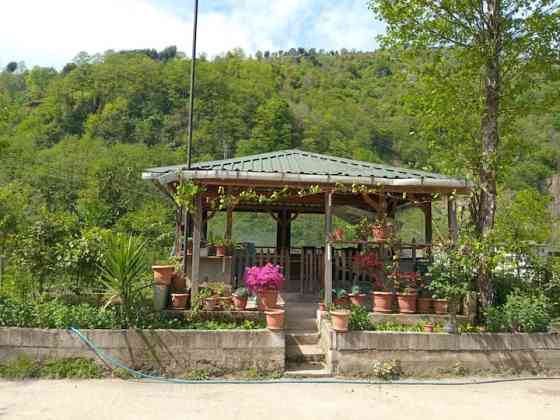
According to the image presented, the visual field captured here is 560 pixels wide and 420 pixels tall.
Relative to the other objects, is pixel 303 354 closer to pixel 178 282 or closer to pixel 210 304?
pixel 210 304

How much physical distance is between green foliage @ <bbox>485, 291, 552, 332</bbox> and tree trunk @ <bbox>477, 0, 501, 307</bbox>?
12.8 inches

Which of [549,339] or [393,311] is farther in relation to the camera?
[393,311]

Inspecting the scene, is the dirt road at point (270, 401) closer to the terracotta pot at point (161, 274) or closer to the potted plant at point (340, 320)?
the potted plant at point (340, 320)

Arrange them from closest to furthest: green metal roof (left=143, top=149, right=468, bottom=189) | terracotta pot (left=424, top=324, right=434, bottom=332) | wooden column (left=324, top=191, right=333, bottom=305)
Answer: terracotta pot (left=424, top=324, right=434, bottom=332), green metal roof (left=143, top=149, right=468, bottom=189), wooden column (left=324, top=191, right=333, bottom=305)

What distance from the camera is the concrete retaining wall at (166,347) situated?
5.73 m

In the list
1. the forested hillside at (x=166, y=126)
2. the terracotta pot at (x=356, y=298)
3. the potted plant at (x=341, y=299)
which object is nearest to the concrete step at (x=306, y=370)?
the potted plant at (x=341, y=299)

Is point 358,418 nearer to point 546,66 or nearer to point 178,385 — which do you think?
point 178,385

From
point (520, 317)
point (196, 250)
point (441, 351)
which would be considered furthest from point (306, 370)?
point (520, 317)

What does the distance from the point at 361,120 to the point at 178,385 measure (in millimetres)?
44454

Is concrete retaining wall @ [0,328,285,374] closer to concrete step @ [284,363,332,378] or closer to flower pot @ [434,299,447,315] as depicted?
concrete step @ [284,363,332,378]

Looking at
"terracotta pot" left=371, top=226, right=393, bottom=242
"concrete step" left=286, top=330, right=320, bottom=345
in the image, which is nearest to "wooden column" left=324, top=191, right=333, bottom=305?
"concrete step" left=286, top=330, right=320, bottom=345

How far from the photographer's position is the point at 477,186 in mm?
6992

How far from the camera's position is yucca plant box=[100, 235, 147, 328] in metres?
5.91

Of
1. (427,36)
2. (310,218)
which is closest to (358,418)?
(427,36)
